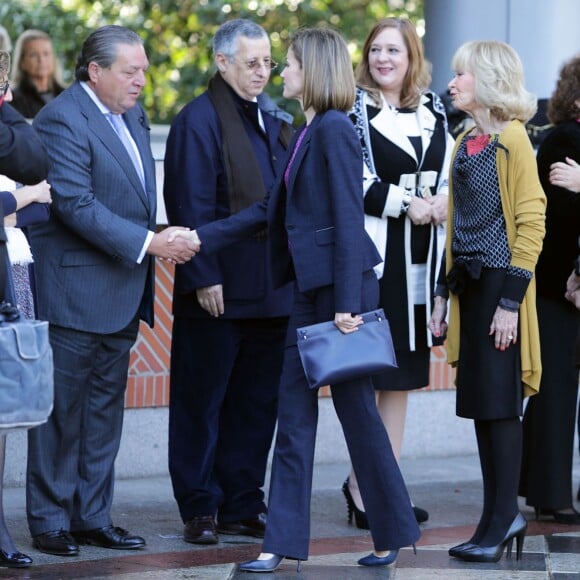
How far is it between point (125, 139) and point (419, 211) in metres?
1.29

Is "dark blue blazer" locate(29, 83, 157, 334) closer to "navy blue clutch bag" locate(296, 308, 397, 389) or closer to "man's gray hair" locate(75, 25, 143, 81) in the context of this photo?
"man's gray hair" locate(75, 25, 143, 81)

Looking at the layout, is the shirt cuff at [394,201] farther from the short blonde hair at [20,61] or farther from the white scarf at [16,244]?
the short blonde hair at [20,61]

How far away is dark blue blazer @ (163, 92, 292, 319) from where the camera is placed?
570cm

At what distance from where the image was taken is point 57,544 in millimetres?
5387

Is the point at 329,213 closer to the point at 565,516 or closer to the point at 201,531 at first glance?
the point at 201,531

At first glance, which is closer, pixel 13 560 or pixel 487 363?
pixel 13 560

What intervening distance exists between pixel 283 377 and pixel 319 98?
1.04 metres

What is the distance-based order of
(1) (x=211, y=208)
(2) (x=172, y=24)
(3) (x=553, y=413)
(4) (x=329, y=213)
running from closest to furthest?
(4) (x=329, y=213), (1) (x=211, y=208), (3) (x=553, y=413), (2) (x=172, y=24)

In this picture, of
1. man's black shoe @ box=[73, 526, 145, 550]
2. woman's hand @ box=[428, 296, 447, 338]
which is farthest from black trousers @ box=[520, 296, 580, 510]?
man's black shoe @ box=[73, 526, 145, 550]

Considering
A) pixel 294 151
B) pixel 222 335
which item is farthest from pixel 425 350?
pixel 294 151

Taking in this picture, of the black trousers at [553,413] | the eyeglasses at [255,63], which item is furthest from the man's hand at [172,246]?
the black trousers at [553,413]

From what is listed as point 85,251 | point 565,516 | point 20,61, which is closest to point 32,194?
point 85,251

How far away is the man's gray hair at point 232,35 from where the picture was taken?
5.77 meters

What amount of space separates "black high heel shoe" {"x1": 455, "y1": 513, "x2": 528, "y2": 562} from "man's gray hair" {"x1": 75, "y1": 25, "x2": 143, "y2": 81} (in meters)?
2.33
